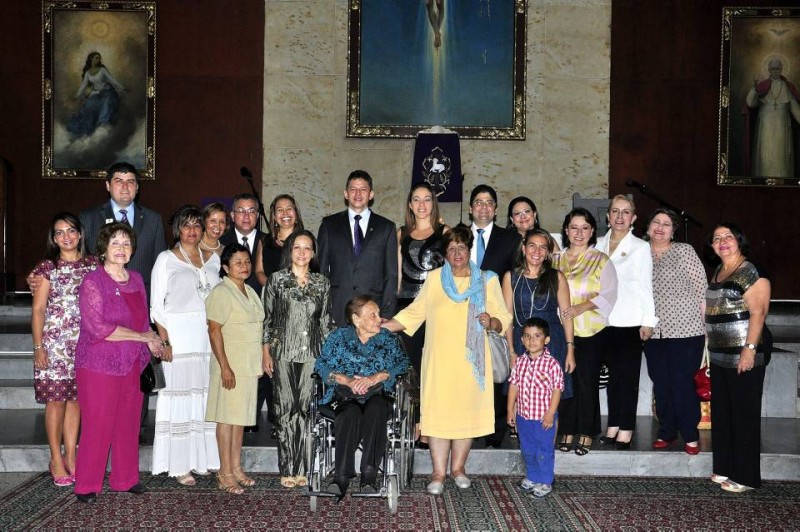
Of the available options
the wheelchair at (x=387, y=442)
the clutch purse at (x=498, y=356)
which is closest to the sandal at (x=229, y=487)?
the wheelchair at (x=387, y=442)

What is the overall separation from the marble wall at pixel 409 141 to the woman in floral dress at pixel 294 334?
4.92 m

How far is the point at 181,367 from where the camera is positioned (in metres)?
4.84

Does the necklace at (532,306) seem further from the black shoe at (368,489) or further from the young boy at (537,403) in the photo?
the black shoe at (368,489)

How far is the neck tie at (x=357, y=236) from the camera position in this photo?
507cm

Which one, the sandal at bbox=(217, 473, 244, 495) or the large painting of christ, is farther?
the large painting of christ

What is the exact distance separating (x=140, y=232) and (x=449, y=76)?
17.2 feet

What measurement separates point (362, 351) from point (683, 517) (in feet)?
6.07

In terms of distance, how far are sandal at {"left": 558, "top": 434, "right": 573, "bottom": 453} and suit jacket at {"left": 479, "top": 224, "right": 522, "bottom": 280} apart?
3.47 ft

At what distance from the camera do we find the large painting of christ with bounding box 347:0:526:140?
9.56 meters

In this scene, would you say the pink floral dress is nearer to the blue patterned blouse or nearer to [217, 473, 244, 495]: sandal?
[217, 473, 244, 495]: sandal

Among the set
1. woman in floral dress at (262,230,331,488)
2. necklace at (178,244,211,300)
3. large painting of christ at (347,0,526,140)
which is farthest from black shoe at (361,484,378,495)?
large painting of christ at (347,0,526,140)

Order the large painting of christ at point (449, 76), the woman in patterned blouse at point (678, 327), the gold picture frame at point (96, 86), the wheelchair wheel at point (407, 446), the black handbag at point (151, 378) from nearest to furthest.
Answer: the wheelchair wheel at point (407, 446)
the black handbag at point (151, 378)
the woman in patterned blouse at point (678, 327)
the gold picture frame at point (96, 86)
the large painting of christ at point (449, 76)

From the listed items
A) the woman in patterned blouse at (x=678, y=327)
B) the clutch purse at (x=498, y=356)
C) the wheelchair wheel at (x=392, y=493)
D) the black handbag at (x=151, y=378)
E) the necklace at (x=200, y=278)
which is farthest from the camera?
the woman in patterned blouse at (x=678, y=327)

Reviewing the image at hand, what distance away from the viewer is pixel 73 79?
9.46m
